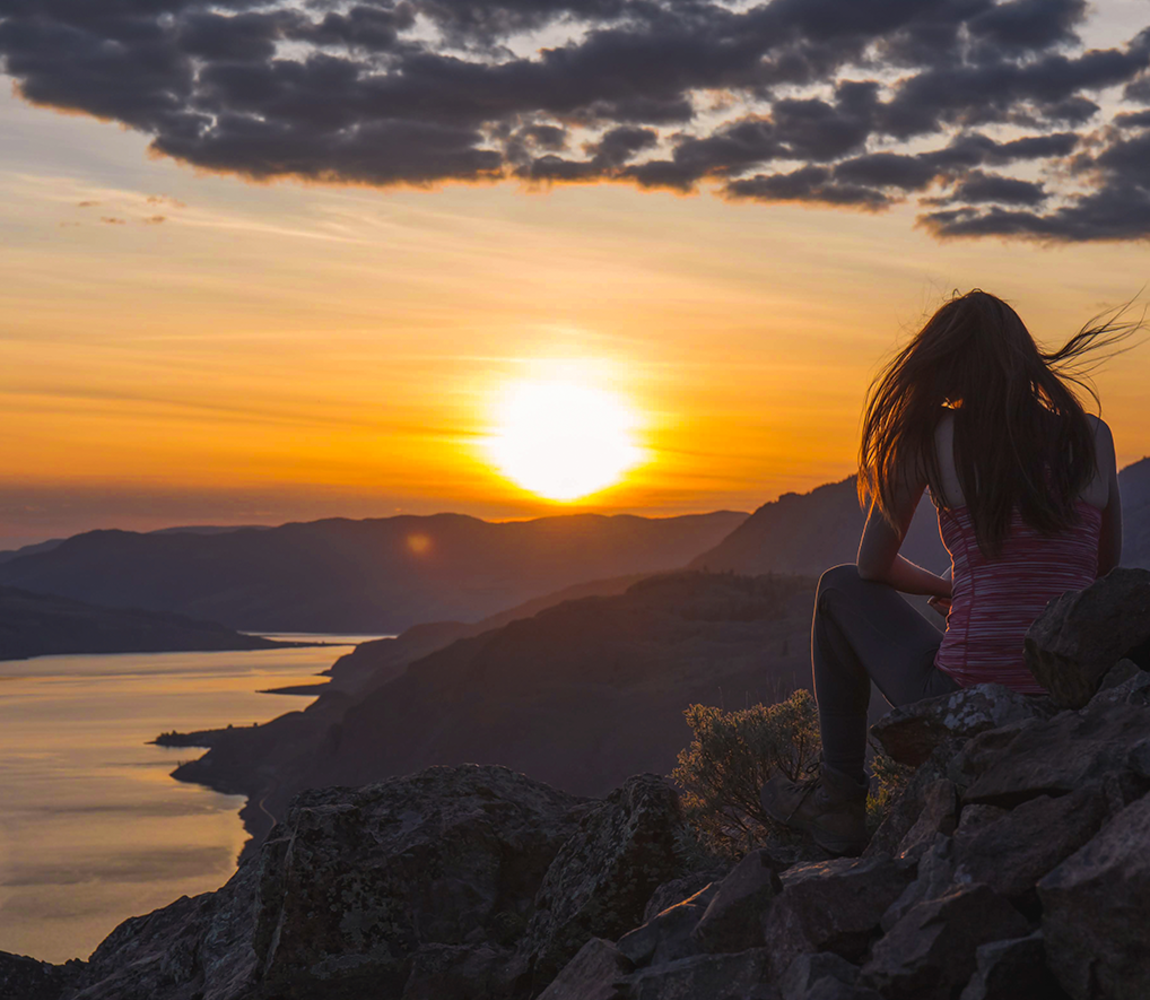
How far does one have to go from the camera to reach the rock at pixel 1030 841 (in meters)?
3.21

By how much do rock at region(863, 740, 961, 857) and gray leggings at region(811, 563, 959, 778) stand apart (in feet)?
0.82

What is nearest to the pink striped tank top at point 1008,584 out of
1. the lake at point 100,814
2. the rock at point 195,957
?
the rock at point 195,957

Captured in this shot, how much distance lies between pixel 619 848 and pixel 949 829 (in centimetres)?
220

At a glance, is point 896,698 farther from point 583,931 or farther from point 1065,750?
point 583,931

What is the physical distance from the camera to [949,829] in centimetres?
387

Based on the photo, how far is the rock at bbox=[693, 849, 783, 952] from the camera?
152 inches

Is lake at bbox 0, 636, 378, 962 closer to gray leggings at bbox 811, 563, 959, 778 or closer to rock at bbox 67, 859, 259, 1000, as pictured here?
rock at bbox 67, 859, 259, 1000

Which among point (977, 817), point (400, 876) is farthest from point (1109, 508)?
point (400, 876)

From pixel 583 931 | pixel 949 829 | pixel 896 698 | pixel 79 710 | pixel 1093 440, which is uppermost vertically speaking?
pixel 1093 440

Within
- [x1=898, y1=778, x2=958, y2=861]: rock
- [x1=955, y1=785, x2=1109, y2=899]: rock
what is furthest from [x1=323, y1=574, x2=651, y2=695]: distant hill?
[x1=955, y1=785, x2=1109, y2=899]: rock

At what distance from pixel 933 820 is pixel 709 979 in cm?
100

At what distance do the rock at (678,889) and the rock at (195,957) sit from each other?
2.13 metres

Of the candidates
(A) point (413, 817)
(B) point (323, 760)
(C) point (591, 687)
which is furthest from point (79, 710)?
(A) point (413, 817)

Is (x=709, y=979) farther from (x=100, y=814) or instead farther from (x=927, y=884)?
(x=100, y=814)
